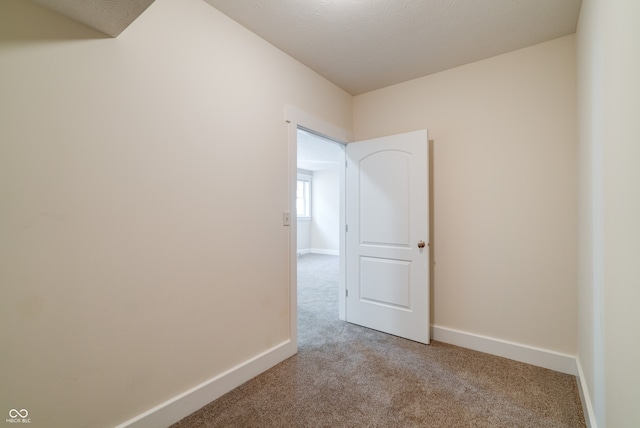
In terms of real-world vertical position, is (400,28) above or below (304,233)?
above

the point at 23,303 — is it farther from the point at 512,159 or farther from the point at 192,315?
the point at 512,159

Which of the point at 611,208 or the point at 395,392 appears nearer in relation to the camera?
the point at 611,208

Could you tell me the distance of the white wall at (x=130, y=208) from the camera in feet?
3.68

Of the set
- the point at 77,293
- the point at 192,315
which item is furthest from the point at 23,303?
the point at 192,315

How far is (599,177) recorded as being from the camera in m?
1.28

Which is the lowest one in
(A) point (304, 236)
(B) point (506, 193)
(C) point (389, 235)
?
(A) point (304, 236)

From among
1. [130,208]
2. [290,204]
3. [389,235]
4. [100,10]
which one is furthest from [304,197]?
[100,10]

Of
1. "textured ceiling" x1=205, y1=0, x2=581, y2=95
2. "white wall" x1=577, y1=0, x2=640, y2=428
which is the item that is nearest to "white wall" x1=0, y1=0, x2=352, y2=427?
"textured ceiling" x1=205, y1=0, x2=581, y2=95

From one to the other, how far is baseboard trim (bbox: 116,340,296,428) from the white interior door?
1050 mm

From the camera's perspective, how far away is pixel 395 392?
5.96 feet

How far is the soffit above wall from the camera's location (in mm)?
1130

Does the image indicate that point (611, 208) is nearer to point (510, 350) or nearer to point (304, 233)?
point (510, 350)

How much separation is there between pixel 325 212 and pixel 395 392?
6455 millimetres

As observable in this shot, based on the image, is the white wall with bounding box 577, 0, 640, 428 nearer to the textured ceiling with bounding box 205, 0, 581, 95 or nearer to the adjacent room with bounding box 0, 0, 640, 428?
the adjacent room with bounding box 0, 0, 640, 428
